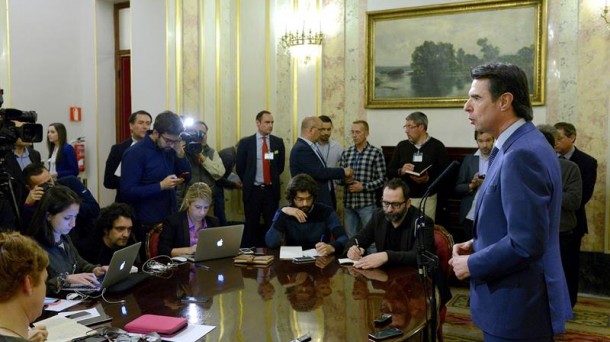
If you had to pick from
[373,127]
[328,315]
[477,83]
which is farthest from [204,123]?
[477,83]

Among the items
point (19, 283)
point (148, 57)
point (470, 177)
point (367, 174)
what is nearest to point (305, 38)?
point (367, 174)

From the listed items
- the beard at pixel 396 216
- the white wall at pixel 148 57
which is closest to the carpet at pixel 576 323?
the beard at pixel 396 216

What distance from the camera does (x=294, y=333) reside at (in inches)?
80.2

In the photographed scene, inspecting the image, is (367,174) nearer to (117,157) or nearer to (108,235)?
(117,157)

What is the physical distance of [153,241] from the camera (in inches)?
140

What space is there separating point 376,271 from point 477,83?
1.46 m

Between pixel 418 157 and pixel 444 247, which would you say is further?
pixel 418 157

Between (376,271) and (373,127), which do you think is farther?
(373,127)

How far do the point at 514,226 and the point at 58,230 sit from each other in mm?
2370

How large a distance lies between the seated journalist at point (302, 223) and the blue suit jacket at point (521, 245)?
6.47 feet

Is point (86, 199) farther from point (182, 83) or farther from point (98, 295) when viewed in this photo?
point (182, 83)

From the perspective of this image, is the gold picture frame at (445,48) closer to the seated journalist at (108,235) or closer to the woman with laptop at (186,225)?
the woman with laptop at (186,225)

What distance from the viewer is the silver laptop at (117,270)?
2568mm

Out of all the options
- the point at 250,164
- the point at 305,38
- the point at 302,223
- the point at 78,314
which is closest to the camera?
the point at 78,314
